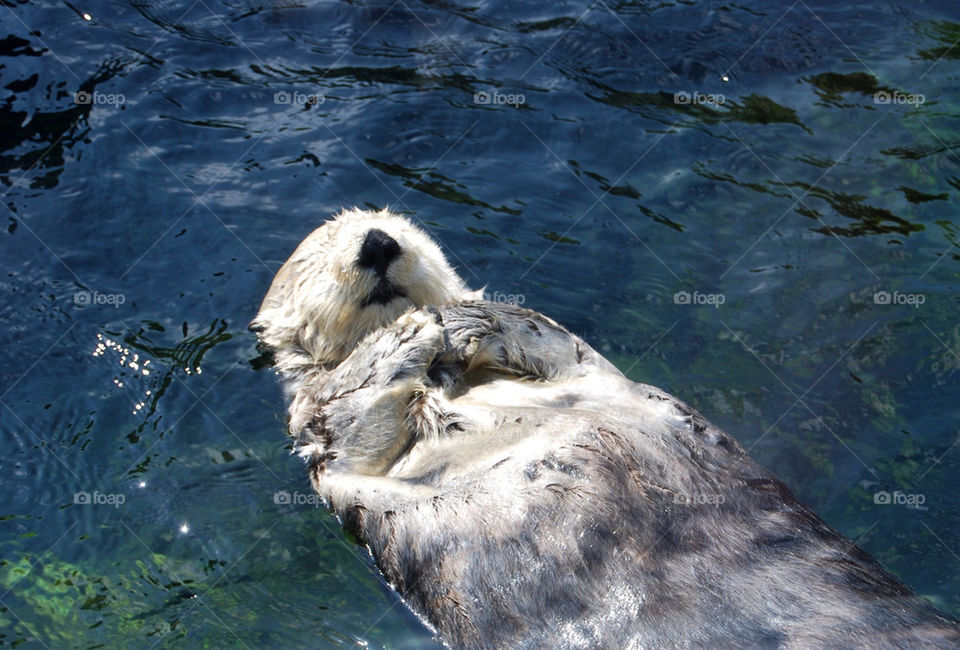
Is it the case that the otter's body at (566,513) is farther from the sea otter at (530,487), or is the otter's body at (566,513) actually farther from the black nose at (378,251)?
the black nose at (378,251)

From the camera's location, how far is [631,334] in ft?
18.8

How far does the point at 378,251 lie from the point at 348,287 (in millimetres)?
254

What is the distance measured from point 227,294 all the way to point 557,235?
2238mm

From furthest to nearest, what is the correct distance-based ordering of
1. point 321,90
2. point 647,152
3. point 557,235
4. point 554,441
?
point 321,90
point 647,152
point 557,235
point 554,441

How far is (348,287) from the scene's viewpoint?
4762 mm

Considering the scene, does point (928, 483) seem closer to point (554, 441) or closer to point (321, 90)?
point (554, 441)

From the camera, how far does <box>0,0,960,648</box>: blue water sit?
4.44 metres

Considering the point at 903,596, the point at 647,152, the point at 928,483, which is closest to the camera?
the point at 903,596

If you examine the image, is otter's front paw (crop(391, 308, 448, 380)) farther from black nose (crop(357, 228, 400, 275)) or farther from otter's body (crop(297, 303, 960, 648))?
black nose (crop(357, 228, 400, 275))

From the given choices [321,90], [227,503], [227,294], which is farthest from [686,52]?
[227,503]

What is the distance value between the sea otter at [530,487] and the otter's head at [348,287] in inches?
0.5

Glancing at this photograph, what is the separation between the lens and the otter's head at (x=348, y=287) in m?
4.73

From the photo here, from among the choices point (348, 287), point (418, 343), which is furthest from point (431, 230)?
point (418, 343)

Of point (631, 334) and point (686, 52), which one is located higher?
point (686, 52)
